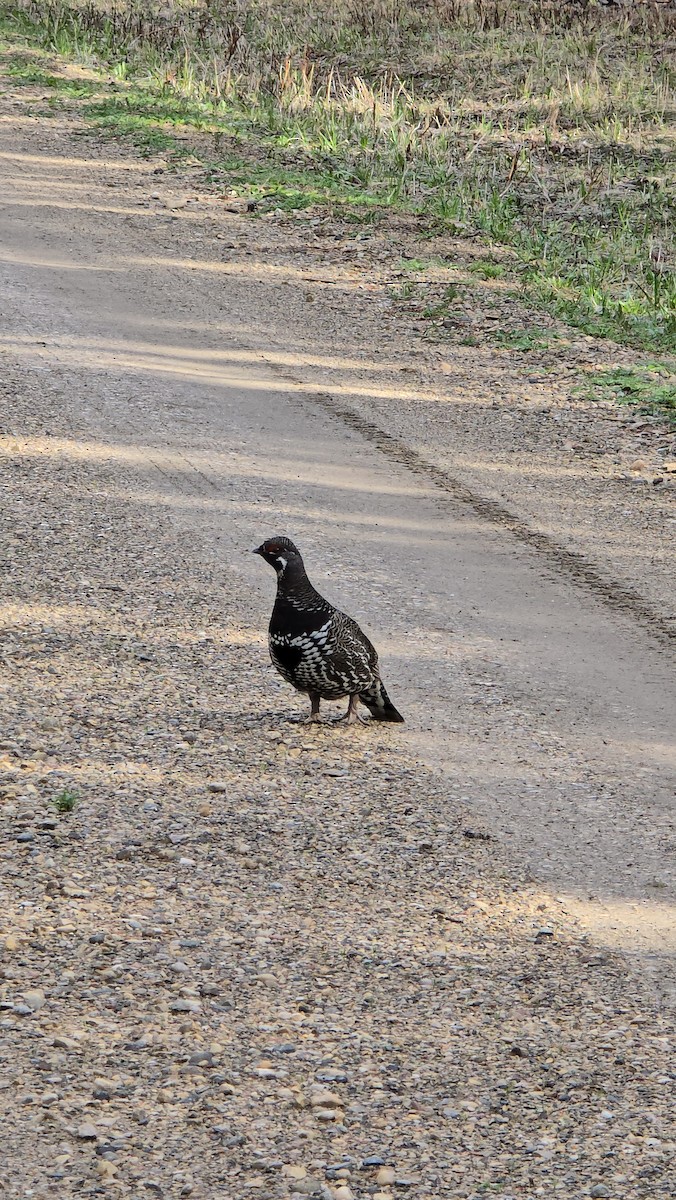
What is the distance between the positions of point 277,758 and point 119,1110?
6.23 feet

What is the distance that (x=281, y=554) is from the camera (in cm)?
521

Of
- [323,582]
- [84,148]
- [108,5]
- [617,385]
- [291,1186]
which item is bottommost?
[291,1186]

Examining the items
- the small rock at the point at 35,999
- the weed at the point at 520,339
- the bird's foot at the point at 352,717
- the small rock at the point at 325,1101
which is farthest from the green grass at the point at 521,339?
the small rock at the point at 325,1101

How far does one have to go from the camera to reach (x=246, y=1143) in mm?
3461

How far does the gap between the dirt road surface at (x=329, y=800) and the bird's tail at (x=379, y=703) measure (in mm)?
81

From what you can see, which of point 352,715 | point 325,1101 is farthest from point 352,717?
point 325,1101

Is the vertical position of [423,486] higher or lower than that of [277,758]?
higher

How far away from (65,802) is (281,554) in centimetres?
116

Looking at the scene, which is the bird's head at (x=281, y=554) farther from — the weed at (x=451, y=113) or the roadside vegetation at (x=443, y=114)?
the weed at (x=451, y=113)

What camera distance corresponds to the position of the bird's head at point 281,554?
5.18 metres

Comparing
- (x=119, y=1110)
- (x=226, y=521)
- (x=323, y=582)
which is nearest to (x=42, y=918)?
(x=119, y=1110)

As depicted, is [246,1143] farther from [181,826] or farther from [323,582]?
[323,582]

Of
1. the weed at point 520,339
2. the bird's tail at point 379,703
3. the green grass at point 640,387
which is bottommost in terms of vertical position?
the bird's tail at point 379,703

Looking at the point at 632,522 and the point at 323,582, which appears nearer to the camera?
the point at 323,582
